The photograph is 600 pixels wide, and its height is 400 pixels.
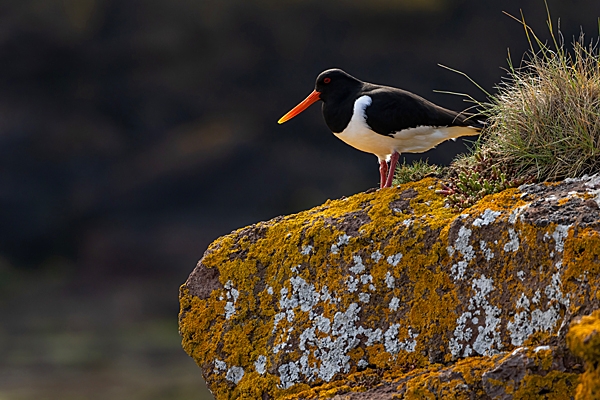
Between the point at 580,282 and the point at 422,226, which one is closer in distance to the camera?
the point at 580,282

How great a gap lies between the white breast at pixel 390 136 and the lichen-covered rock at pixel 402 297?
24.1 inches

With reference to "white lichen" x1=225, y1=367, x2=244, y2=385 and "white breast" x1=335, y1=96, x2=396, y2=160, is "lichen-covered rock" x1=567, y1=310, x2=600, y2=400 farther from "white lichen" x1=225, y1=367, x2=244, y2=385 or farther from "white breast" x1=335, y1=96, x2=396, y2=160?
"white breast" x1=335, y1=96, x2=396, y2=160

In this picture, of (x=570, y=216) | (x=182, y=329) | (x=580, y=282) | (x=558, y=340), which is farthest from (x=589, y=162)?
(x=182, y=329)

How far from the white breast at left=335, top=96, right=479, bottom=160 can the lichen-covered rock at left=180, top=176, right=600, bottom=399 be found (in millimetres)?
613

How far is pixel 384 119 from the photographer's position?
5820 millimetres

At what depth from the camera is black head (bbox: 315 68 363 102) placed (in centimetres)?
622

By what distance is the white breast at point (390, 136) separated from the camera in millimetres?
5906

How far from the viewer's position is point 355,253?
4.99 metres

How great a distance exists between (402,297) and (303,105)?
2567 mm

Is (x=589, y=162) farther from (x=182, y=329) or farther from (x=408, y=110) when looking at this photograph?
(x=182, y=329)

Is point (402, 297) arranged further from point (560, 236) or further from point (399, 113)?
point (399, 113)

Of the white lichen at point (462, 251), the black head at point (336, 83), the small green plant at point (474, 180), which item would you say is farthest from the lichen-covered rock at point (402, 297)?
the black head at point (336, 83)

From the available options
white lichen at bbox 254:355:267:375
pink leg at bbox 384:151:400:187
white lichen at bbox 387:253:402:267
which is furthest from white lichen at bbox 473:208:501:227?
white lichen at bbox 254:355:267:375

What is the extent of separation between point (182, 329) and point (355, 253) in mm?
1608
